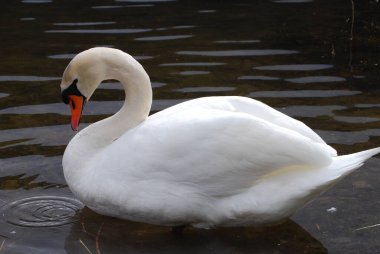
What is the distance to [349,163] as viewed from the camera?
4566mm

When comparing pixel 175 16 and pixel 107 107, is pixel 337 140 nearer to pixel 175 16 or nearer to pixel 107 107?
pixel 107 107

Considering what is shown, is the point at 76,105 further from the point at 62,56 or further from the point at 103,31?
the point at 103,31

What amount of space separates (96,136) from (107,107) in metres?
1.96

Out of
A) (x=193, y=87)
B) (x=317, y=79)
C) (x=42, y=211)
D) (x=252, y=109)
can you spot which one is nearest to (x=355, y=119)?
(x=317, y=79)

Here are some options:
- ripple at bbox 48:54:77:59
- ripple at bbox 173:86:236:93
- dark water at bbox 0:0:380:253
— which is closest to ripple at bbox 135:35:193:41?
dark water at bbox 0:0:380:253

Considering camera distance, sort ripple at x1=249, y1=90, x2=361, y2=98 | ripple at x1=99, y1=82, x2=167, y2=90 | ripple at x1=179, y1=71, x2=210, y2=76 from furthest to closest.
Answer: ripple at x1=179, y1=71, x2=210, y2=76 → ripple at x1=99, y1=82, x2=167, y2=90 → ripple at x1=249, y1=90, x2=361, y2=98

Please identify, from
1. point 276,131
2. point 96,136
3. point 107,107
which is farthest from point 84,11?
point 276,131

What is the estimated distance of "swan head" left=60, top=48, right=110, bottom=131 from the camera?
5.04m

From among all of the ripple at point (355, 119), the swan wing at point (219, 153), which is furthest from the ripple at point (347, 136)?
the swan wing at point (219, 153)

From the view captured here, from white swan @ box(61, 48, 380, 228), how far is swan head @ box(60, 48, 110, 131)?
435 mm

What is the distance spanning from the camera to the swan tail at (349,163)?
4.53 m

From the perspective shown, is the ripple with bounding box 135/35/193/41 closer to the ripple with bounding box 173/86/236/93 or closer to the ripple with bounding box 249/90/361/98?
the ripple with bounding box 173/86/236/93

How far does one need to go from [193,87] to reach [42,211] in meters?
2.65

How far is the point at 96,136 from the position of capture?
5152mm
